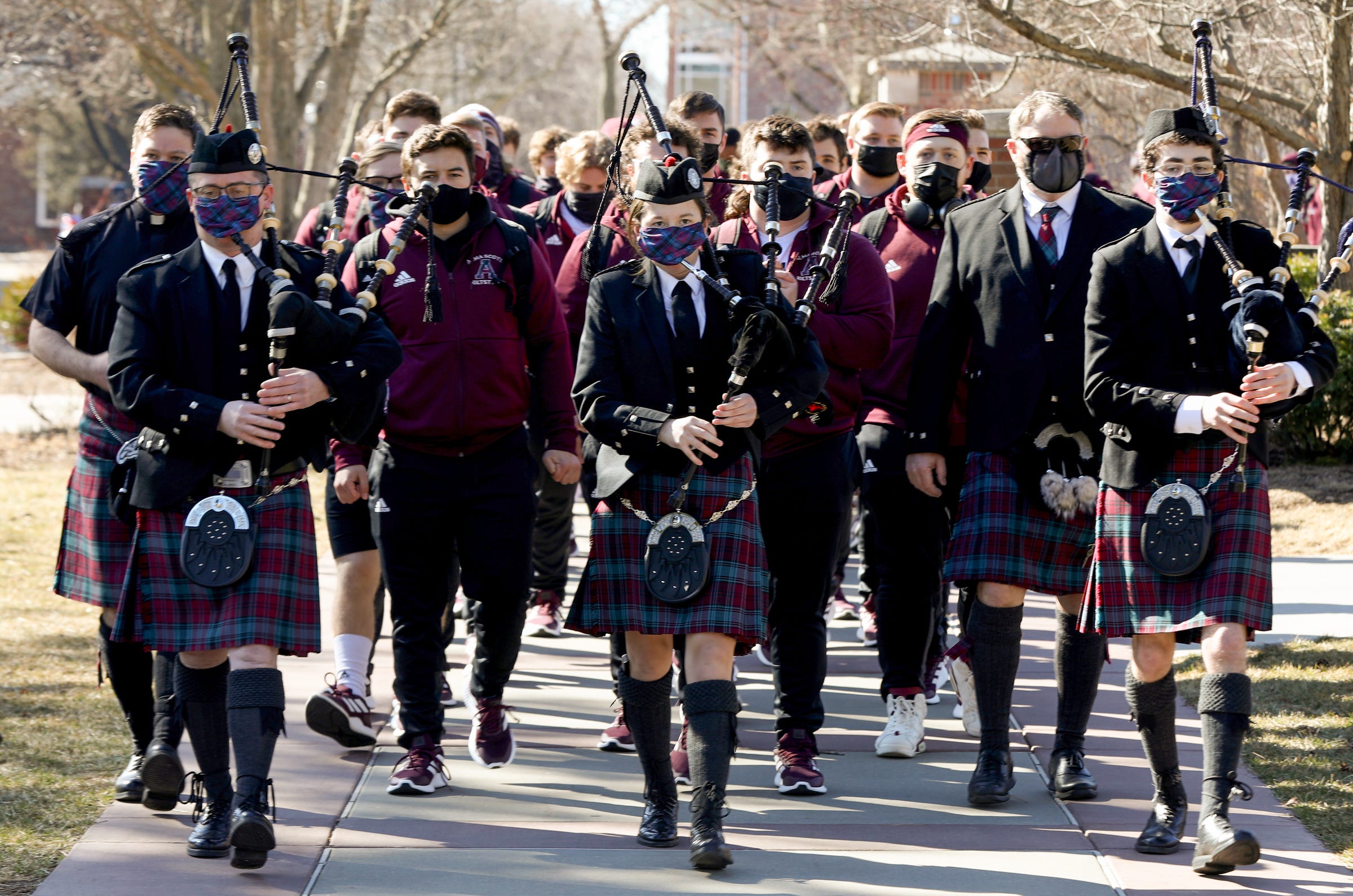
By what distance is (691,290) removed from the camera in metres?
4.75

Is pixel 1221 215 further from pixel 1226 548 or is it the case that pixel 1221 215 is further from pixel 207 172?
pixel 207 172

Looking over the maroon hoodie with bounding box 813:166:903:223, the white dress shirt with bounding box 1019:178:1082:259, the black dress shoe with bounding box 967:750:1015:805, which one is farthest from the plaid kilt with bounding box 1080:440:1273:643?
the maroon hoodie with bounding box 813:166:903:223

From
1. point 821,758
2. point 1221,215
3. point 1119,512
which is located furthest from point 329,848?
point 1221,215

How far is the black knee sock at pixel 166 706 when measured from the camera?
16.4 ft

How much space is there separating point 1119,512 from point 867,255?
120 centimetres

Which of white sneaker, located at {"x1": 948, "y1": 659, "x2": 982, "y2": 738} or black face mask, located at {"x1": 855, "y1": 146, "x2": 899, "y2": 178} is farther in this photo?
black face mask, located at {"x1": 855, "y1": 146, "x2": 899, "y2": 178}

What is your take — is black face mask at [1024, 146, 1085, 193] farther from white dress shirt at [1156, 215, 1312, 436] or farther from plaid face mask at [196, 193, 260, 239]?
plaid face mask at [196, 193, 260, 239]

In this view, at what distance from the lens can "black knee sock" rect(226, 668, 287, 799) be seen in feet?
14.4

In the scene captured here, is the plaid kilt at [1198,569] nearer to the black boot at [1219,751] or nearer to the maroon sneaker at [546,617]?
the black boot at [1219,751]

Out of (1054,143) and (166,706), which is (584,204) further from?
(166,706)

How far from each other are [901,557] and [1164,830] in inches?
56.4

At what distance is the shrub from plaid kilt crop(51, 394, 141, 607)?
33.8 ft

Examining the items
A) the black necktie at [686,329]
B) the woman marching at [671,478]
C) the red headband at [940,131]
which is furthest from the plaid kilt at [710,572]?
the red headband at [940,131]

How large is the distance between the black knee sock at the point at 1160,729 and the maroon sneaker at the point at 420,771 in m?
2.09
